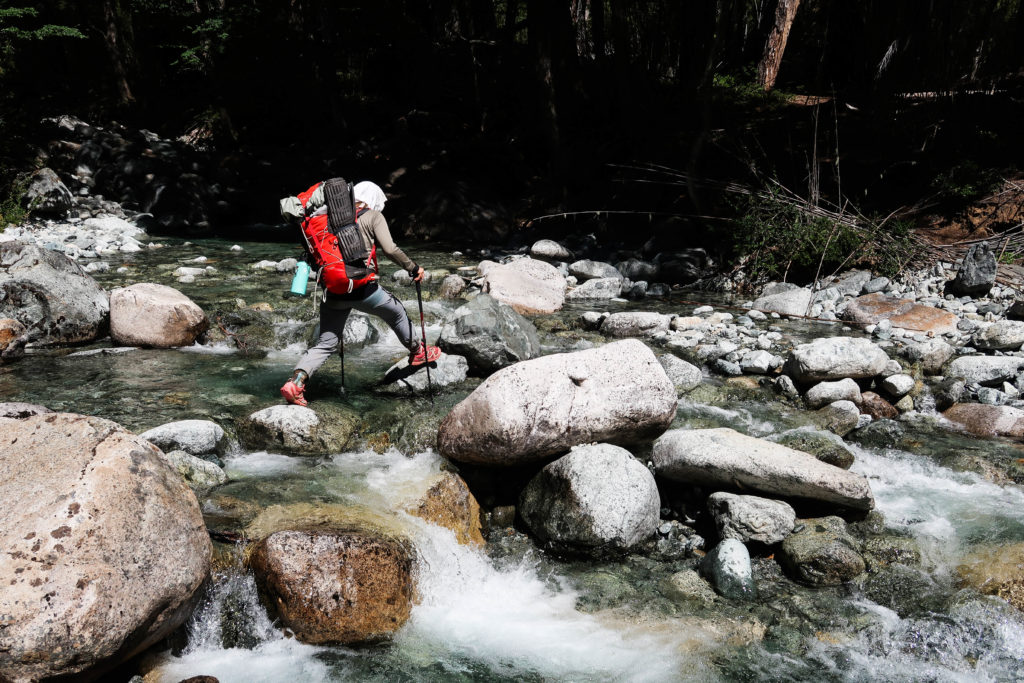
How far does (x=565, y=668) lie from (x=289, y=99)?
23.0m

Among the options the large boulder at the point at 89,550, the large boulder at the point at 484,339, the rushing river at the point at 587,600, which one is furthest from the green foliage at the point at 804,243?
the large boulder at the point at 89,550

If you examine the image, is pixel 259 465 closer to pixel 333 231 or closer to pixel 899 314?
pixel 333 231

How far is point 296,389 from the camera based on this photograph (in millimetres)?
5641

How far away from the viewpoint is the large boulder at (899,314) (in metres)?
8.10

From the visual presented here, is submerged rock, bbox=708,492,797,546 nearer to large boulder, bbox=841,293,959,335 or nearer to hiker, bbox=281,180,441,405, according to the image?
hiker, bbox=281,180,441,405

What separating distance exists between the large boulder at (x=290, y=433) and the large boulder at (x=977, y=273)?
805 centimetres

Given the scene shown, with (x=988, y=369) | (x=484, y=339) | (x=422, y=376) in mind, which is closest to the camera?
(x=422, y=376)

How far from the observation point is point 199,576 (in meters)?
3.28

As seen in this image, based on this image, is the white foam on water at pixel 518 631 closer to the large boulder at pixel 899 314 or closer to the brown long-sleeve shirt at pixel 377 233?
the brown long-sleeve shirt at pixel 377 233

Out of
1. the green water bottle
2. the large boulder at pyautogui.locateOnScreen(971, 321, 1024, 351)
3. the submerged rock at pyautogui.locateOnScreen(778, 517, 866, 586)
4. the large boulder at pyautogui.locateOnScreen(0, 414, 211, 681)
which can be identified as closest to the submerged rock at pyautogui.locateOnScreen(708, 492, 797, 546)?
the submerged rock at pyautogui.locateOnScreen(778, 517, 866, 586)

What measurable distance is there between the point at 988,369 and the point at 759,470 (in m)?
3.56

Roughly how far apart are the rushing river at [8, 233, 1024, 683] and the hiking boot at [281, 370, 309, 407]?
46cm

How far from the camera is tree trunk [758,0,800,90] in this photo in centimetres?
1588

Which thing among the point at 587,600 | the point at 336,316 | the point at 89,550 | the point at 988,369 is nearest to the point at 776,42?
the point at 988,369
